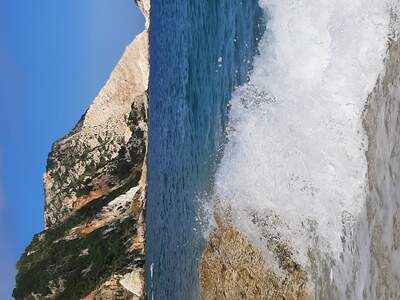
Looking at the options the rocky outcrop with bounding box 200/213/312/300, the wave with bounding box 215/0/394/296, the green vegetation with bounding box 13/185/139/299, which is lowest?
the rocky outcrop with bounding box 200/213/312/300

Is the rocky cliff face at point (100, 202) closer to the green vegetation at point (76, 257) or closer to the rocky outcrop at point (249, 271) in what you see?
the green vegetation at point (76, 257)

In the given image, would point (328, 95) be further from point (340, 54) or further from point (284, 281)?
point (284, 281)

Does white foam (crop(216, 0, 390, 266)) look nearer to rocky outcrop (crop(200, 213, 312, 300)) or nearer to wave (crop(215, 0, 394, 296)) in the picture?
wave (crop(215, 0, 394, 296))

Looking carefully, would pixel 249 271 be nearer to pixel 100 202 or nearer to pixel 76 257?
pixel 76 257

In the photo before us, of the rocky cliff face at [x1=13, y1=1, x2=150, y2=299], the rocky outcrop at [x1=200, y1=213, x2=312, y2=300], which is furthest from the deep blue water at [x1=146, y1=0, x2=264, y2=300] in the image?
→ the rocky outcrop at [x1=200, y1=213, x2=312, y2=300]

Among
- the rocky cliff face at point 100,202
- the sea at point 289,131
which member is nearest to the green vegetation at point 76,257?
the rocky cliff face at point 100,202

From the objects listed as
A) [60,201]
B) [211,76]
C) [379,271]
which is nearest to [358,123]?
[379,271]
